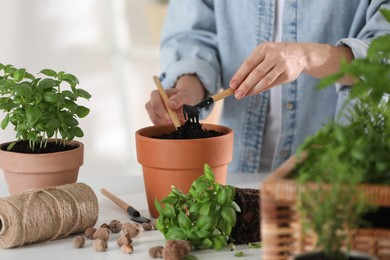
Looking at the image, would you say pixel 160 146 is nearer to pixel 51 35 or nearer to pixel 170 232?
pixel 170 232

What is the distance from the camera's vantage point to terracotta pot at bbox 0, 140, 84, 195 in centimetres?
152

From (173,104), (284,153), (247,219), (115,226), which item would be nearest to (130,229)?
(115,226)

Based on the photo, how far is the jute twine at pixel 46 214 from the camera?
4.45 ft

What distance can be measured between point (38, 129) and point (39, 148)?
0.19ft

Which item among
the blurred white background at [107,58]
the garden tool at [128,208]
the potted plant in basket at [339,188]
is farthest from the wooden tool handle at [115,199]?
the blurred white background at [107,58]

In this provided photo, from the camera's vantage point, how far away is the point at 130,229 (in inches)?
56.4

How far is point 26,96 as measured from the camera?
4.91 feet

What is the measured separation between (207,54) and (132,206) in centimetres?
71

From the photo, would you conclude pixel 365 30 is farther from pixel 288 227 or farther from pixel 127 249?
pixel 288 227

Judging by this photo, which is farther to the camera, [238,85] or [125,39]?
[125,39]

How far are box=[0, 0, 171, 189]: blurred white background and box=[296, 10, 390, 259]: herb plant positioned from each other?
3174 millimetres

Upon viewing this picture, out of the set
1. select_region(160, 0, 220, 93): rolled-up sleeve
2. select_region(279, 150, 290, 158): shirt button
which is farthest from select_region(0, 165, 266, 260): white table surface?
select_region(279, 150, 290, 158): shirt button

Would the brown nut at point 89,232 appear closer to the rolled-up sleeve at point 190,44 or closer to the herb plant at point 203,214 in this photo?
the herb plant at point 203,214

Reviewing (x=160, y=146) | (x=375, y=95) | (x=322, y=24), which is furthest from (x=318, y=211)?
(x=322, y=24)
